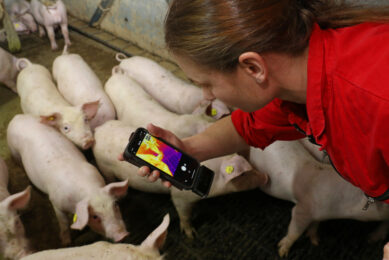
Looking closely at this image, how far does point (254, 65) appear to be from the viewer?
0.90m

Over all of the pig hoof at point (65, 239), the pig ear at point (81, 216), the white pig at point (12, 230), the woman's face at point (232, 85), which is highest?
the woman's face at point (232, 85)

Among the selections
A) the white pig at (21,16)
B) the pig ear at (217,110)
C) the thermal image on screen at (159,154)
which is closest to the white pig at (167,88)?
the pig ear at (217,110)

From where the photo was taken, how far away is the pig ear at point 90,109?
258cm

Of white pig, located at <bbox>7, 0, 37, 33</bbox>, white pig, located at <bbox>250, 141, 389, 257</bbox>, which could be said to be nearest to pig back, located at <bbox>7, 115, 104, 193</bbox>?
white pig, located at <bbox>250, 141, 389, 257</bbox>

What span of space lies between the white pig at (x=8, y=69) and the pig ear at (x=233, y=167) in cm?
310

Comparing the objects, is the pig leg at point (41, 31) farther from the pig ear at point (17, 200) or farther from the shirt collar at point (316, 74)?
the shirt collar at point (316, 74)

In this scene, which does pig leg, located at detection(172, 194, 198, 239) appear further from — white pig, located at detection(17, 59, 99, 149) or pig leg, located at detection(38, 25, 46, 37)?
pig leg, located at detection(38, 25, 46, 37)

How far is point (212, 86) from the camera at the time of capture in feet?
3.35

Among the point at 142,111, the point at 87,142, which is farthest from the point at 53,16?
the point at 87,142

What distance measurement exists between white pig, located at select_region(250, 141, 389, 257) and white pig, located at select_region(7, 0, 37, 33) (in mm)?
4696

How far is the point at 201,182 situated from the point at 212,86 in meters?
0.57

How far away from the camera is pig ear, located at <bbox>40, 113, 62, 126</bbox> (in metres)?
2.49

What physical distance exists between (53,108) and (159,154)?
1.82m

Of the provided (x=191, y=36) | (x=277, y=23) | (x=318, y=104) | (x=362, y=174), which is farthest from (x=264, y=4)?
(x=362, y=174)
